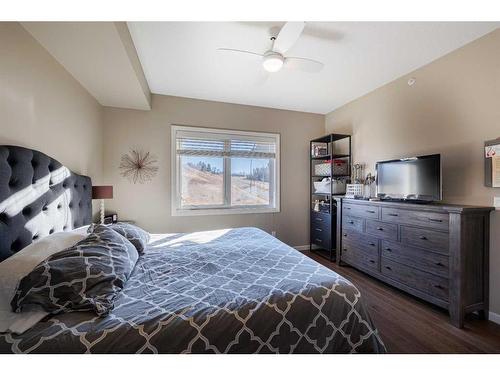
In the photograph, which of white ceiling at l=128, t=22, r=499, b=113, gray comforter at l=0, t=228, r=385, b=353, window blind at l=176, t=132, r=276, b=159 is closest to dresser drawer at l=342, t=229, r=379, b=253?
gray comforter at l=0, t=228, r=385, b=353

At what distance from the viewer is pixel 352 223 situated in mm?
2881

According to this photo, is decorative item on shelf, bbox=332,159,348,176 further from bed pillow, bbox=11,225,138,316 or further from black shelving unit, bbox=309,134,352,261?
bed pillow, bbox=11,225,138,316

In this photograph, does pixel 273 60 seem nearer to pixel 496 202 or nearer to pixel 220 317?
pixel 220 317

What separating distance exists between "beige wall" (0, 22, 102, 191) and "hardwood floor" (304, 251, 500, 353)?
9.72 feet

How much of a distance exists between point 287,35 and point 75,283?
6.55ft

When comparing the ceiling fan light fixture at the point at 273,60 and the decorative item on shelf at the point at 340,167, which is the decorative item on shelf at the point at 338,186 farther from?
the ceiling fan light fixture at the point at 273,60

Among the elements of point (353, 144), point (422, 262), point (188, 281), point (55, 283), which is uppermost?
point (353, 144)

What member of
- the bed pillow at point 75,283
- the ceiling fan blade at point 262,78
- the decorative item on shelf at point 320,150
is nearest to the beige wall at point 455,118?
the decorative item on shelf at point 320,150

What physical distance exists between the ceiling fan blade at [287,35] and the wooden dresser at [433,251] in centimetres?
185

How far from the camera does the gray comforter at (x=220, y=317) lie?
848 millimetres
